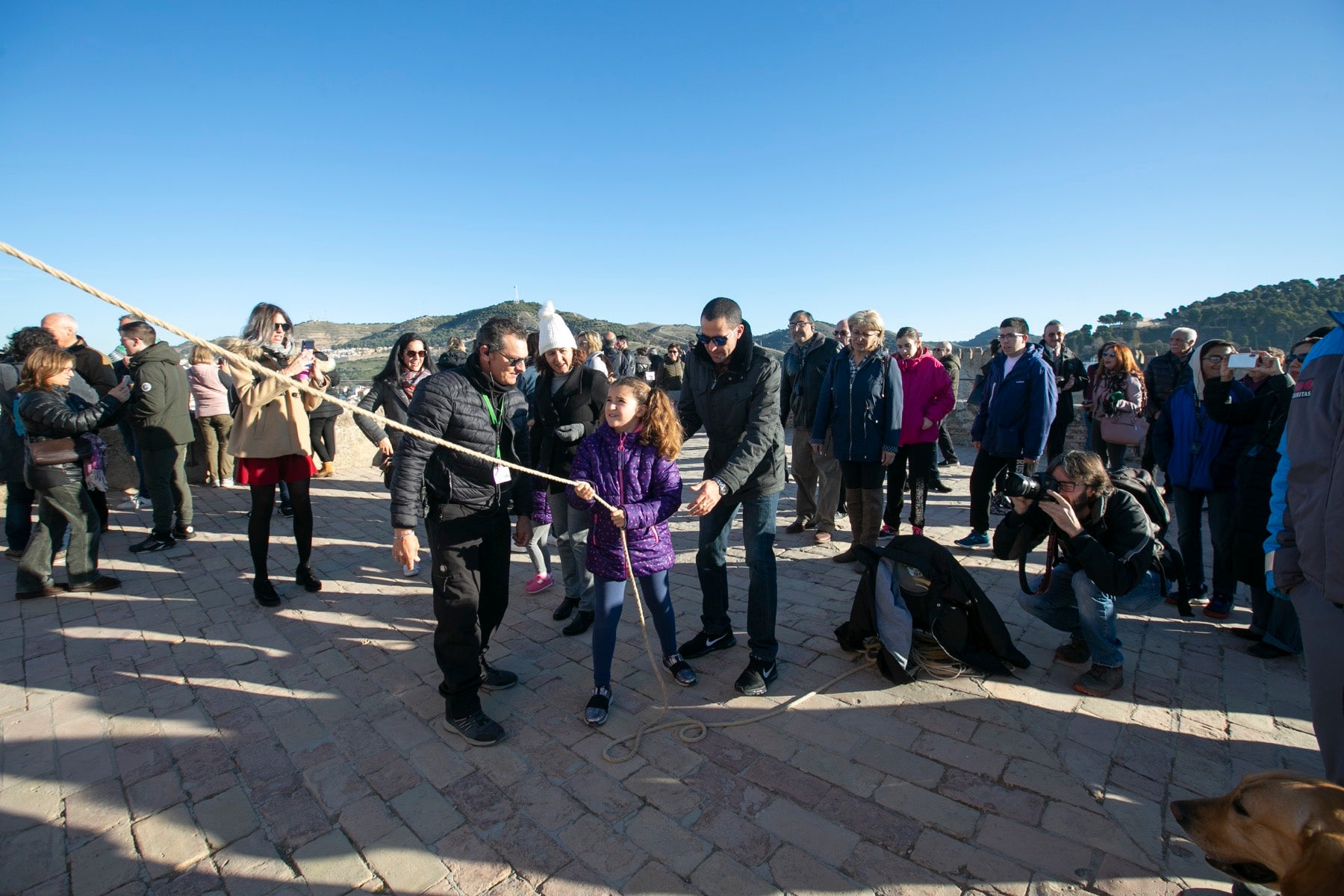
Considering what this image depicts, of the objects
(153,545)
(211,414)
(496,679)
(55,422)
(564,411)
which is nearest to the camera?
(496,679)

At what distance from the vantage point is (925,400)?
553cm

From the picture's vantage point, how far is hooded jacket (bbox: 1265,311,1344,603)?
70.3 inches

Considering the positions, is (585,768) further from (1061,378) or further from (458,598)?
(1061,378)

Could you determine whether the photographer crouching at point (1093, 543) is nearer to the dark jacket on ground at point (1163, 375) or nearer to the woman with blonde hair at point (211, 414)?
the dark jacket on ground at point (1163, 375)

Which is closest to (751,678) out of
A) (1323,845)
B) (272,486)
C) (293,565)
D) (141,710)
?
(1323,845)

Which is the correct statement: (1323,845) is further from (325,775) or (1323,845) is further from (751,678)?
(325,775)

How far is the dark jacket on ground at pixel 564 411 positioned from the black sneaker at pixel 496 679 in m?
1.18

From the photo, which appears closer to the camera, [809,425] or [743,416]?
[743,416]

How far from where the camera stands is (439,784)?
2.56 meters

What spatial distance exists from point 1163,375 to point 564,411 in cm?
664

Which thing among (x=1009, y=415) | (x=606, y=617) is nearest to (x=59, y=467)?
(x=606, y=617)

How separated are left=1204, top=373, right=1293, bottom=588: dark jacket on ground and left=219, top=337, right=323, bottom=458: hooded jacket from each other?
235 inches

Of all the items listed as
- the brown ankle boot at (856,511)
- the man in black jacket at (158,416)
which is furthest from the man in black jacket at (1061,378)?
the man in black jacket at (158,416)

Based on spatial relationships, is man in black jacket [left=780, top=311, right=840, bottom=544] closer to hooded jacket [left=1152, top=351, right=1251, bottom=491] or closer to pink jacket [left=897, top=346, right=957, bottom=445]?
pink jacket [left=897, top=346, right=957, bottom=445]
